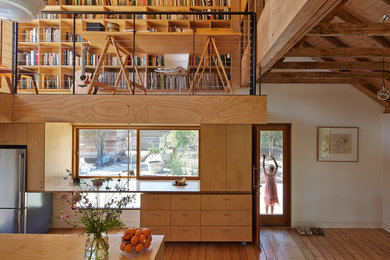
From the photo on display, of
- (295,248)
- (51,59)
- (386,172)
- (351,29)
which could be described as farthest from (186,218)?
(386,172)

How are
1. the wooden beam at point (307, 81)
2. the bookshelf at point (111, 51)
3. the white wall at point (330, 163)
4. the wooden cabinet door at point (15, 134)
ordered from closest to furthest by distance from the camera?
the wooden cabinet door at point (15, 134) → the wooden beam at point (307, 81) → the bookshelf at point (111, 51) → the white wall at point (330, 163)

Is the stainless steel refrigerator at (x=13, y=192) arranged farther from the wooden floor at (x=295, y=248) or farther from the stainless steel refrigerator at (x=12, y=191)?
the wooden floor at (x=295, y=248)

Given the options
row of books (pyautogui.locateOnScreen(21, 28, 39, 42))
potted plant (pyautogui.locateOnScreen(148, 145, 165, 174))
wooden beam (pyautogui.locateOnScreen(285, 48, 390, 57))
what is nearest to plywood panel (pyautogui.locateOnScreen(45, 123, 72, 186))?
potted plant (pyautogui.locateOnScreen(148, 145, 165, 174))

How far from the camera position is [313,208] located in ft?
15.5

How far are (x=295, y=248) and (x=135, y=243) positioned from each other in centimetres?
298

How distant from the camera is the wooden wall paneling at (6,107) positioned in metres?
2.75

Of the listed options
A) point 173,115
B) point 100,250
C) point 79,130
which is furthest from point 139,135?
point 100,250

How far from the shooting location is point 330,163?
15.5ft

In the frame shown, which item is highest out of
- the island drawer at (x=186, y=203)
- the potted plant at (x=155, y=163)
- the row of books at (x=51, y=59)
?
the row of books at (x=51, y=59)

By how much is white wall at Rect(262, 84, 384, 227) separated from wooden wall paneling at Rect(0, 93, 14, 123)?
392 centimetres

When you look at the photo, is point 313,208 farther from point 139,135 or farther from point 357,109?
point 139,135

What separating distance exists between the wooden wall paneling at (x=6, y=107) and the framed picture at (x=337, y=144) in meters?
4.85

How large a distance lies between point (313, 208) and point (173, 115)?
3563mm

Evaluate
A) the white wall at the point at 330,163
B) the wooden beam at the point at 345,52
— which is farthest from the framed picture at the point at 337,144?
the wooden beam at the point at 345,52
